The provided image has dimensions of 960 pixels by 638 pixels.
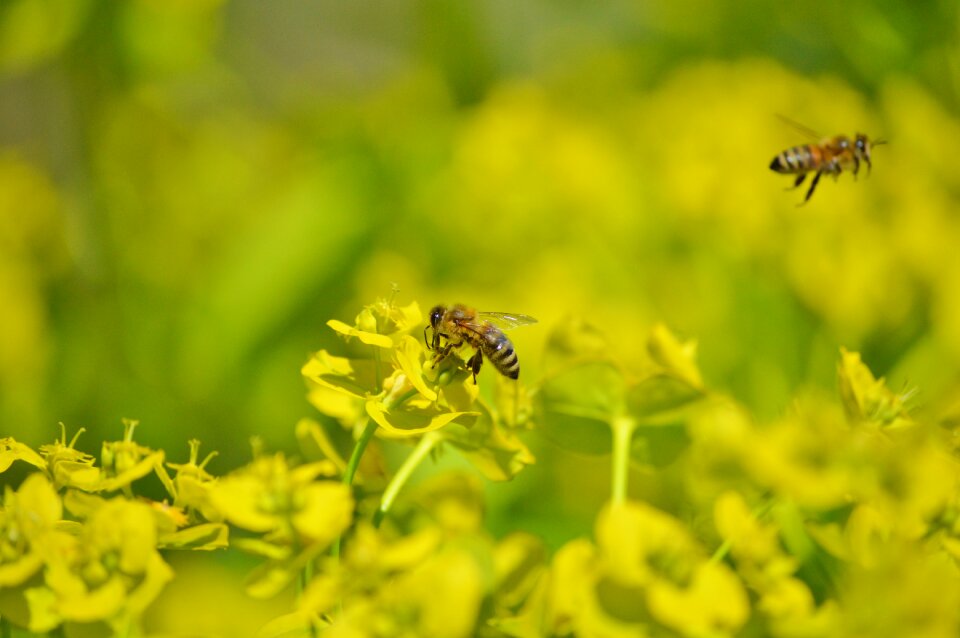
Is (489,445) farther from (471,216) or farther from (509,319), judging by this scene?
(471,216)

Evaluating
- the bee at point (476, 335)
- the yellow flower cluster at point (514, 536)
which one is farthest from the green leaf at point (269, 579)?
the bee at point (476, 335)

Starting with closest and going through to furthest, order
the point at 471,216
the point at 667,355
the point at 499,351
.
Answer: the point at 667,355 < the point at 499,351 < the point at 471,216

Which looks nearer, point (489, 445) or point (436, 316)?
point (489, 445)

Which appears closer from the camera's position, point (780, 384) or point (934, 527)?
point (934, 527)

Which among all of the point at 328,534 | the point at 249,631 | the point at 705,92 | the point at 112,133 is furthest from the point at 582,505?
the point at 112,133

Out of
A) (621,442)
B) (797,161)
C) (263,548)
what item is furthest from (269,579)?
(797,161)

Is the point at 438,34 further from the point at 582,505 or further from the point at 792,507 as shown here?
the point at 792,507

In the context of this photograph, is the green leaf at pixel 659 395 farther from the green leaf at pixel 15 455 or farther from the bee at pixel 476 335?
the green leaf at pixel 15 455
